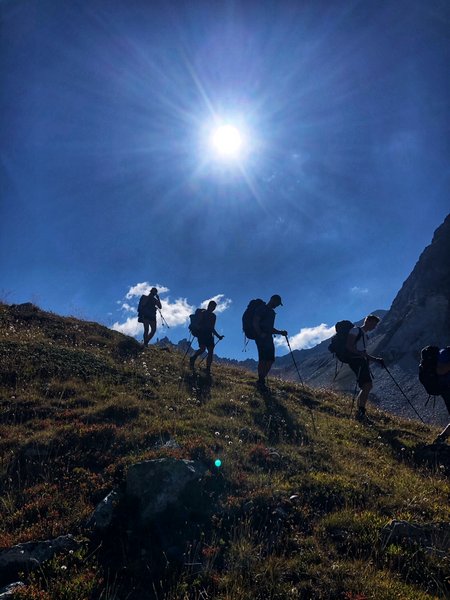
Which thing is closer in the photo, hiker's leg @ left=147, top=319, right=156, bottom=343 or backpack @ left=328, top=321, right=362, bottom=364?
backpack @ left=328, top=321, right=362, bottom=364

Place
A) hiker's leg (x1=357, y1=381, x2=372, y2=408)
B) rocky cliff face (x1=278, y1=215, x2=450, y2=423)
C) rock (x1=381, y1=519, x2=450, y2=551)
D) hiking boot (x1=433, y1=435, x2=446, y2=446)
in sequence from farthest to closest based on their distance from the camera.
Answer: rocky cliff face (x1=278, y1=215, x2=450, y2=423) → hiker's leg (x1=357, y1=381, x2=372, y2=408) → hiking boot (x1=433, y1=435, x2=446, y2=446) → rock (x1=381, y1=519, x2=450, y2=551)

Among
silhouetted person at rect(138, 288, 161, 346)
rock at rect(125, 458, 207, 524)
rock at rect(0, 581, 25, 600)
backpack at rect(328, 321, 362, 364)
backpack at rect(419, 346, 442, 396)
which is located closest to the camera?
rock at rect(0, 581, 25, 600)

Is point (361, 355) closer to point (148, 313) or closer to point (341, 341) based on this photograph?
point (341, 341)

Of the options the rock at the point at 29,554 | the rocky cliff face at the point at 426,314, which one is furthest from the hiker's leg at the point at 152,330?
the rocky cliff face at the point at 426,314

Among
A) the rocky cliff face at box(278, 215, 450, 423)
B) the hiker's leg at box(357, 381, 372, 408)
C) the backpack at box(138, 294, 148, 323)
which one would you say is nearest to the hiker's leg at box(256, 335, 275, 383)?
the hiker's leg at box(357, 381, 372, 408)

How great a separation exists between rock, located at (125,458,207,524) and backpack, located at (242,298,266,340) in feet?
27.8

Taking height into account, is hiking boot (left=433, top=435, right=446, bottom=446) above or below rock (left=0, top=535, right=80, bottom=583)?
below

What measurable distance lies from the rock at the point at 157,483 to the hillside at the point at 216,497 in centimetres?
8

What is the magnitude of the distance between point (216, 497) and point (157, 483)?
910 mm

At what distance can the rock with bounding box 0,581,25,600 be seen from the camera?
4062mm

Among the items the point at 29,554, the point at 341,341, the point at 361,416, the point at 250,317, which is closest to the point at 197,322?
the point at 250,317

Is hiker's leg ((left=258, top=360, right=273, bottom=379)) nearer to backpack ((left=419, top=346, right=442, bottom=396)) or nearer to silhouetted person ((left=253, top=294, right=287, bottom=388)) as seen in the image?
silhouetted person ((left=253, top=294, right=287, bottom=388))

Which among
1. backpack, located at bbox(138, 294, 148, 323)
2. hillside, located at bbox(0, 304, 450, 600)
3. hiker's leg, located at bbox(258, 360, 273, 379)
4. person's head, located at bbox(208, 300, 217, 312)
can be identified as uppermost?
backpack, located at bbox(138, 294, 148, 323)

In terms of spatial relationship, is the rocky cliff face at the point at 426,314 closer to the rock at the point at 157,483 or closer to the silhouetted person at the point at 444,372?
the silhouetted person at the point at 444,372
